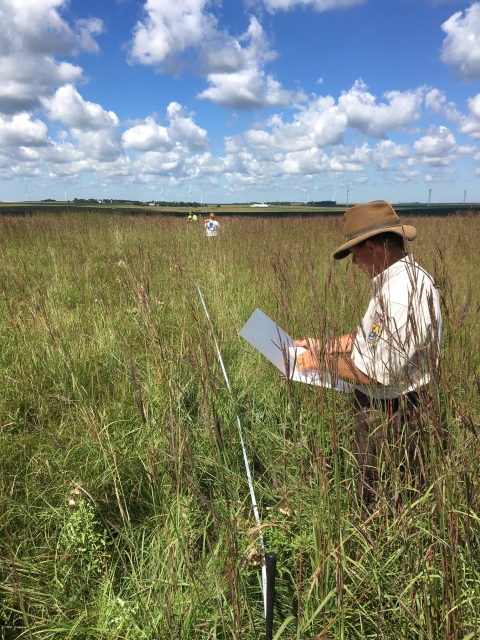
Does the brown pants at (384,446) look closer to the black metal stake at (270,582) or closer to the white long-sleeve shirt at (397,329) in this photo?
the white long-sleeve shirt at (397,329)

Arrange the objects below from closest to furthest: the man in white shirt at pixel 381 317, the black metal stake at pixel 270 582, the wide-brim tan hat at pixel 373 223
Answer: the black metal stake at pixel 270 582
the man in white shirt at pixel 381 317
the wide-brim tan hat at pixel 373 223

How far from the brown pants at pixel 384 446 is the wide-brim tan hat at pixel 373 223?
0.71 meters

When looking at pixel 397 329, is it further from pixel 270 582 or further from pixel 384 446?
pixel 270 582

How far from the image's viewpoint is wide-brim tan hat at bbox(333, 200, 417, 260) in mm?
1802

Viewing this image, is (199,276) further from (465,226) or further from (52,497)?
(465,226)

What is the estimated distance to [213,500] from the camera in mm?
1521

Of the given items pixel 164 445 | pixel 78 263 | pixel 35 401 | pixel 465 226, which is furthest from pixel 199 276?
pixel 465 226

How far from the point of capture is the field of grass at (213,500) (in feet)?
3.05

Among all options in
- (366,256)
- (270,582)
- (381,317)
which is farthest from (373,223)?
(270,582)

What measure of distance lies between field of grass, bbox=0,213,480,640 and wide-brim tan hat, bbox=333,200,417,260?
25 cm

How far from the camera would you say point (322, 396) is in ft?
3.48

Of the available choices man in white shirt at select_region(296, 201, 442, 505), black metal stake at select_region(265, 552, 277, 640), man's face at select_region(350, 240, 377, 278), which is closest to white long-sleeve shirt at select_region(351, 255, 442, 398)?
man in white shirt at select_region(296, 201, 442, 505)

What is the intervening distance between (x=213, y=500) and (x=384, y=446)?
0.71 meters

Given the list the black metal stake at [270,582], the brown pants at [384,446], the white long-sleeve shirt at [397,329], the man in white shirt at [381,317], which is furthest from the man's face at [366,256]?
the black metal stake at [270,582]
